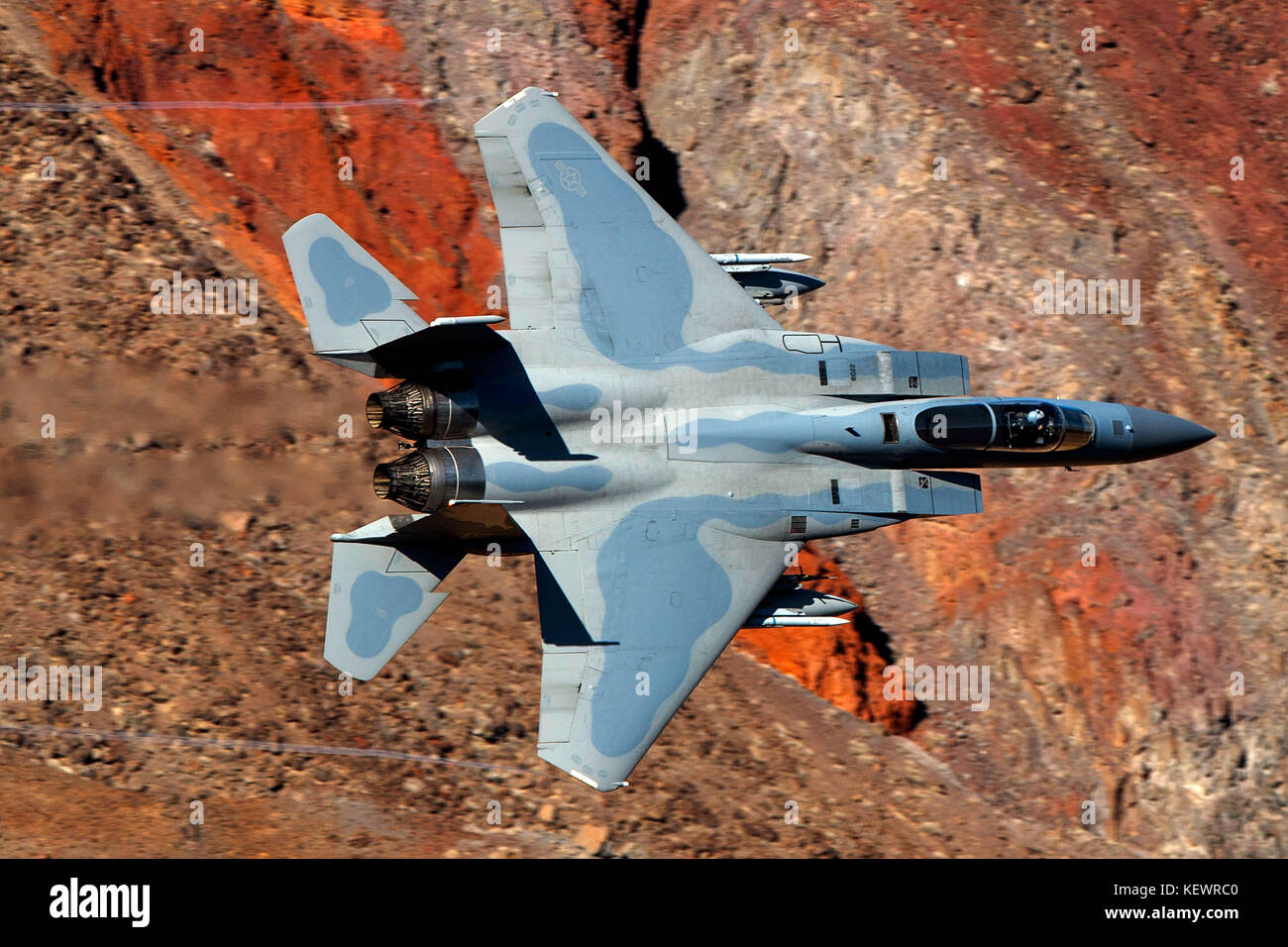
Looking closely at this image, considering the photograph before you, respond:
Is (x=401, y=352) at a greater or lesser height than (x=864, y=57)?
lesser

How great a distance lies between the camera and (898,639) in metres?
24.8

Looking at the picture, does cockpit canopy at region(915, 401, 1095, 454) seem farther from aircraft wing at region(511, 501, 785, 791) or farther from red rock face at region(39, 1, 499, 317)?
red rock face at region(39, 1, 499, 317)

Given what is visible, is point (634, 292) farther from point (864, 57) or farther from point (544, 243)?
point (864, 57)

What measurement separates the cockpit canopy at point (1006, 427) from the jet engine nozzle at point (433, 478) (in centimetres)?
593

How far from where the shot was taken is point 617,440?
16.4m

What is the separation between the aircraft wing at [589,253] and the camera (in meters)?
16.8

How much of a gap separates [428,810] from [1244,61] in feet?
80.1

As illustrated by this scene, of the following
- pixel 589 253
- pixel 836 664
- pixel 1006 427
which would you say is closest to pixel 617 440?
pixel 589 253

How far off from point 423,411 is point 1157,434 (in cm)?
1022

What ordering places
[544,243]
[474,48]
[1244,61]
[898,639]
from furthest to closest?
[1244,61] < [474,48] < [898,639] < [544,243]

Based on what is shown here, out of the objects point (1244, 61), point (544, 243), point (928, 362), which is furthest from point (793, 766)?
point (1244, 61)

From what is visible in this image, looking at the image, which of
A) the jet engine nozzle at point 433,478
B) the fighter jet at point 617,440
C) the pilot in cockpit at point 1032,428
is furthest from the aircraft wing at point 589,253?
the pilot in cockpit at point 1032,428

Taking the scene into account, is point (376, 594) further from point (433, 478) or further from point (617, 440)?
point (617, 440)

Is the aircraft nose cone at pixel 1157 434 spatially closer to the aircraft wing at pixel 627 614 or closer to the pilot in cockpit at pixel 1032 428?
A: the pilot in cockpit at pixel 1032 428
